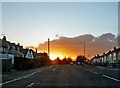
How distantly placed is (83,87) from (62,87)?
1245 mm

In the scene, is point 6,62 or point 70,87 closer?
point 70,87

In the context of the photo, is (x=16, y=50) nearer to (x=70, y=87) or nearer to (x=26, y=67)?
(x=26, y=67)

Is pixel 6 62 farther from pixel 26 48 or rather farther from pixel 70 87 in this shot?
pixel 26 48

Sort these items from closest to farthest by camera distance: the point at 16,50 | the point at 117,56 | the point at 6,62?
the point at 6,62 < the point at 16,50 < the point at 117,56

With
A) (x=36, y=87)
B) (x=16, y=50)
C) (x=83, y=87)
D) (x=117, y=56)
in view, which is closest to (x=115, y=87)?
(x=83, y=87)

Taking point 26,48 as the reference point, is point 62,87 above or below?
below

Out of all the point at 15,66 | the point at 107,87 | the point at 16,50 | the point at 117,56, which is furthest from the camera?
the point at 117,56

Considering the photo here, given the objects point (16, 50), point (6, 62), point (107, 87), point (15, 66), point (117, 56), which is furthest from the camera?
point (117, 56)

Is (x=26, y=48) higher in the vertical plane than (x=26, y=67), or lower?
higher

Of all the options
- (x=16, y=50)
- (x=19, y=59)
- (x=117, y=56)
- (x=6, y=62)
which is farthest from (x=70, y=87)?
(x=117, y=56)

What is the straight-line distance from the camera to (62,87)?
17.6 metres

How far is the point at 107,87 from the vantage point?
17.3 metres

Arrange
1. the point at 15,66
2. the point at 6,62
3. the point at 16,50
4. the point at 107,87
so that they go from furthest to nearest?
the point at 16,50
the point at 15,66
the point at 6,62
the point at 107,87

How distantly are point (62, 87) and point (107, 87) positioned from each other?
8.63 feet
